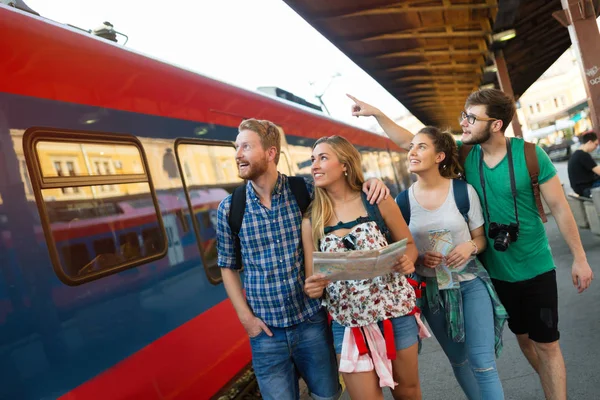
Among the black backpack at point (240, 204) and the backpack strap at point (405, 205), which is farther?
the backpack strap at point (405, 205)

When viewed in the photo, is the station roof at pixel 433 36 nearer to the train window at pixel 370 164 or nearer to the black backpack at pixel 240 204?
the train window at pixel 370 164

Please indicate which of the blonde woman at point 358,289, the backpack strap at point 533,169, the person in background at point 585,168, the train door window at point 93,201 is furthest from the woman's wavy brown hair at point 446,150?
the person in background at point 585,168

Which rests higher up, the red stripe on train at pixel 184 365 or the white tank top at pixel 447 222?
the white tank top at pixel 447 222

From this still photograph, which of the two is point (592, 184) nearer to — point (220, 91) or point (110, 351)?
point (220, 91)

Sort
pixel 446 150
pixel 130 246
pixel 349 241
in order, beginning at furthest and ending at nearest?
pixel 130 246 → pixel 446 150 → pixel 349 241

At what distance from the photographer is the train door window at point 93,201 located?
8.57 feet

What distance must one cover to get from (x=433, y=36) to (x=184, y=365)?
24.8 feet

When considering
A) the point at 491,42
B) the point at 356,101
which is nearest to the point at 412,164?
the point at 356,101

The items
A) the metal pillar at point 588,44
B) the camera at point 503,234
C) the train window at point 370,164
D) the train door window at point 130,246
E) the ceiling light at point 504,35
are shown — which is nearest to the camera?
the camera at point 503,234

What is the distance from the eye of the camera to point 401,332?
2277 millimetres

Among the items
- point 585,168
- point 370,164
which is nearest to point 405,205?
point 585,168

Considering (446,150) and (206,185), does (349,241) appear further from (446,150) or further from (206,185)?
(206,185)

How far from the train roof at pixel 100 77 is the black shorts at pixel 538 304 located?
2.62 m

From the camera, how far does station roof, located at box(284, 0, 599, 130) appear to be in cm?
744
